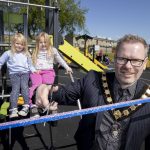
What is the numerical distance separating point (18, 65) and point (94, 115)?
3.57 m

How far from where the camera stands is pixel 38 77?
208 inches

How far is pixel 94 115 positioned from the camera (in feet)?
6.12

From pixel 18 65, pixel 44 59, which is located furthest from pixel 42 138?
pixel 44 59

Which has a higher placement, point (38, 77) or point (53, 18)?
point (53, 18)

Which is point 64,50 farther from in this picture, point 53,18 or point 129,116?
point 129,116

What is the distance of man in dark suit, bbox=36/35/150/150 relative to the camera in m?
1.81

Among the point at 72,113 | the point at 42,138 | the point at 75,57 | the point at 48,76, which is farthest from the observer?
the point at 75,57

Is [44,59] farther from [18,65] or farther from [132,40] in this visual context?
[132,40]

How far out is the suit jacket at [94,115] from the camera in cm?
180

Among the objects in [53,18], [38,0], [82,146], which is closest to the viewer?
[82,146]

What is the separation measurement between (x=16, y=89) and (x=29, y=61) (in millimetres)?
567

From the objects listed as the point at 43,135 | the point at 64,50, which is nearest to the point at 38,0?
the point at 64,50

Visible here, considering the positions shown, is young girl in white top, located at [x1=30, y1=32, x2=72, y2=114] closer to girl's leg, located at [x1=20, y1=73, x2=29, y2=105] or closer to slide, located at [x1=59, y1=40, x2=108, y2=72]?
girl's leg, located at [x1=20, y1=73, x2=29, y2=105]

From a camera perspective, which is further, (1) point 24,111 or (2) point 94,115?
(1) point 24,111
